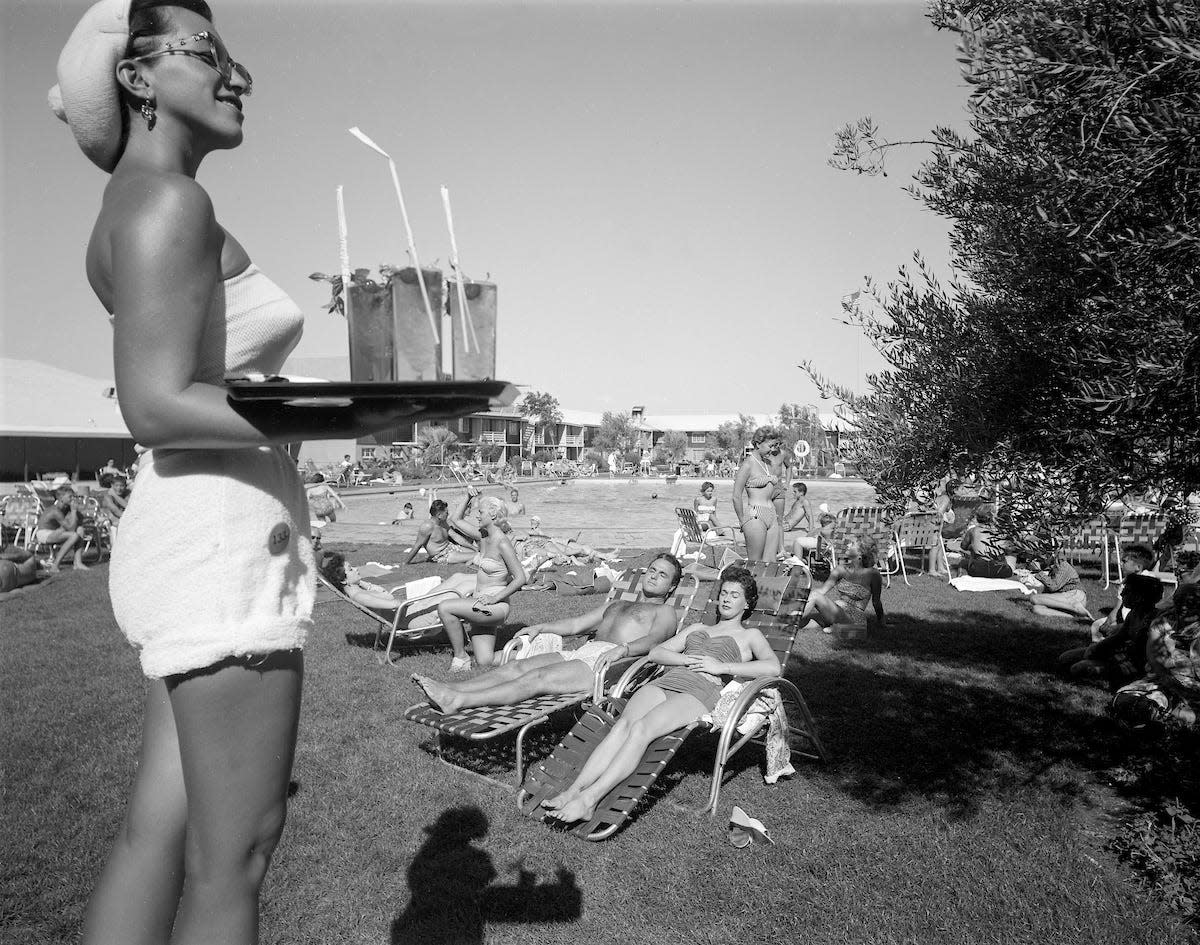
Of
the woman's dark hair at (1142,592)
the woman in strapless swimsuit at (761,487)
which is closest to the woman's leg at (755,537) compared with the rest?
the woman in strapless swimsuit at (761,487)

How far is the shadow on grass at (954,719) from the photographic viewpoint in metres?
4.68

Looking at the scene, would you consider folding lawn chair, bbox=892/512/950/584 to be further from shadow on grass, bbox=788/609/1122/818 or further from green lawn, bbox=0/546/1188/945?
green lawn, bbox=0/546/1188/945

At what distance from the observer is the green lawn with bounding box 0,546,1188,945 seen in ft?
10.5

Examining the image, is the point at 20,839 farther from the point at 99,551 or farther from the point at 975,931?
the point at 99,551

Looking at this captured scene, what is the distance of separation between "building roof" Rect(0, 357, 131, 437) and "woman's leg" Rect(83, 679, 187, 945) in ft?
98.0

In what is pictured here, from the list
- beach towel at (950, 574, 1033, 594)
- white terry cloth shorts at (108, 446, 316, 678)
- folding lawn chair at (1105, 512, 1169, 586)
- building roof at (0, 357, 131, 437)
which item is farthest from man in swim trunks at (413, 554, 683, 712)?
building roof at (0, 357, 131, 437)

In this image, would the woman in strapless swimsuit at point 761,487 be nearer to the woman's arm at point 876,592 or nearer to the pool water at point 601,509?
the pool water at point 601,509

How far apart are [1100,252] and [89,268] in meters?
2.95

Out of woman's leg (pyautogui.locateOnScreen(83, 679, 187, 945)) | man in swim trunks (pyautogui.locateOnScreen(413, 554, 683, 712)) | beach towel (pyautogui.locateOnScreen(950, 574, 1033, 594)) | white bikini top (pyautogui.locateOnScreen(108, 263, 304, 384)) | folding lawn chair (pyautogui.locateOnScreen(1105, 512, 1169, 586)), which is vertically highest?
white bikini top (pyautogui.locateOnScreen(108, 263, 304, 384))

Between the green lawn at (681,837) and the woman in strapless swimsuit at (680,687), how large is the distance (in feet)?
0.83

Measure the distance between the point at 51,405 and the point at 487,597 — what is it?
3213cm

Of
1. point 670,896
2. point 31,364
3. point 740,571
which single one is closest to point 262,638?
point 670,896

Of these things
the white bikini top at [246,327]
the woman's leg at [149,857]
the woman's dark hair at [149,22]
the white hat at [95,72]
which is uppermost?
the woman's dark hair at [149,22]

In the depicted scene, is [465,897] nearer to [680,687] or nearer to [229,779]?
[680,687]
